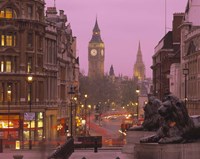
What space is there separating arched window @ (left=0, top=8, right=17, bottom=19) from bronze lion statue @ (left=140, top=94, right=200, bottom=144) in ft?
174

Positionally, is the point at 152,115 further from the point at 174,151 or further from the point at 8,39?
the point at 8,39

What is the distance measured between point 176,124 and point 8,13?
54.1 metres

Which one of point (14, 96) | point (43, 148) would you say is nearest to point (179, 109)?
point (43, 148)

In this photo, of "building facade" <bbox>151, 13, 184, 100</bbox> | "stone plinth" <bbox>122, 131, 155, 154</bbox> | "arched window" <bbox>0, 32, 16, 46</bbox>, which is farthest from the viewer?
→ "building facade" <bbox>151, 13, 184, 100</bbox>

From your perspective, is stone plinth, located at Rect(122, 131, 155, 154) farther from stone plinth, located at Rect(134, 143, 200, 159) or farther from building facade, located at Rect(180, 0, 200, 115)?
building facade, located at Rect(180, 0, 200, 115)

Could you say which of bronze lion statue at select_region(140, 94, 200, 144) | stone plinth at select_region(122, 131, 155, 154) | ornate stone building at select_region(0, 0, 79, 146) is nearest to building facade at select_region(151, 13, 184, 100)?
ornate stone building at select_region(0, 0, 79, 146)

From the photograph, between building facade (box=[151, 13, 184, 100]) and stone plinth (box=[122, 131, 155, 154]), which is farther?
building facade (box=[151, 13, 184, 100])

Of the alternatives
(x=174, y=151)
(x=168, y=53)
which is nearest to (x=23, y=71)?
(x=174, y=151)

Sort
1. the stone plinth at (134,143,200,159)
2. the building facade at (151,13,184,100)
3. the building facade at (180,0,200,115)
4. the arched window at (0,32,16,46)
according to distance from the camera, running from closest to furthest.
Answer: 1. the stone plinth at (134,143,200,159)
2. the arched window at (0,32,16,46)
3. the building facade at (180,0,200,115)
4. the building facade at (151,13,184,100)

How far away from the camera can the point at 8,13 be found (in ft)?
257

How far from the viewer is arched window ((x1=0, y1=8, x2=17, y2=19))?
78062 millimetres

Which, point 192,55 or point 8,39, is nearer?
point 8,39

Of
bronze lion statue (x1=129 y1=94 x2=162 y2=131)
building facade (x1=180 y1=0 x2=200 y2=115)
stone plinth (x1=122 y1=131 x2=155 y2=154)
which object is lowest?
stone plinth (x1=122 y1=131 x2=155 y2=154)

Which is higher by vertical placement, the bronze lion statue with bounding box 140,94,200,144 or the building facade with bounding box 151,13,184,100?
the building facade with bounding box 151,13,184,100
